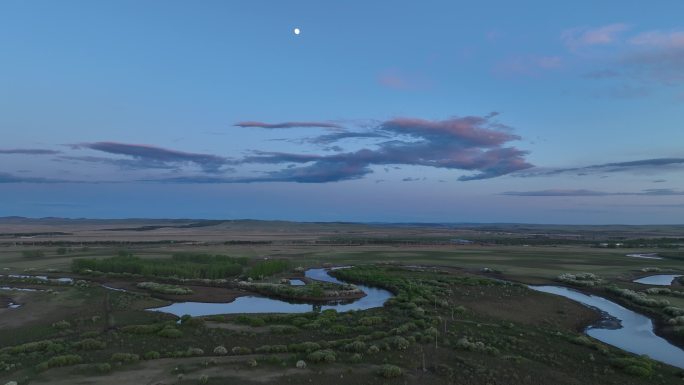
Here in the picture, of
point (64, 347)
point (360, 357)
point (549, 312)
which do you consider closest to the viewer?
point (360, 357)

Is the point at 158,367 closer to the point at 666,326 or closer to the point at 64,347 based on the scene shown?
the point at 64,347

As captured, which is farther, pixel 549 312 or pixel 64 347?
pixel 549 312

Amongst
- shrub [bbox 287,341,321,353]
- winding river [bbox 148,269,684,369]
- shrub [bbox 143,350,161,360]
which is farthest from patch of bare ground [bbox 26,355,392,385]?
winding river [bbox 148,269,684,369]

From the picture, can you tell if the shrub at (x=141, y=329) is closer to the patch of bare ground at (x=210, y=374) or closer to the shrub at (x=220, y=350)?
the shrub at (x=220, y=350)


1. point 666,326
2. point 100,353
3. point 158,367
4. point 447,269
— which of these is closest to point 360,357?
point 158,367

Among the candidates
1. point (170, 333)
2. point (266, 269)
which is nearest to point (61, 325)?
point (170, 333)

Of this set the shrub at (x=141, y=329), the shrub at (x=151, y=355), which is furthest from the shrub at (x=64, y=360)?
the shrub at (x=141, y=329)
